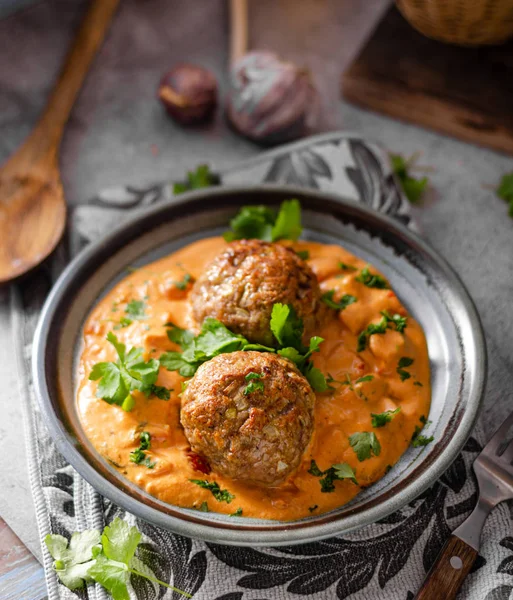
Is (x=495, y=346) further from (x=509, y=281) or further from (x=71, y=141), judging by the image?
(x=71, y=141)

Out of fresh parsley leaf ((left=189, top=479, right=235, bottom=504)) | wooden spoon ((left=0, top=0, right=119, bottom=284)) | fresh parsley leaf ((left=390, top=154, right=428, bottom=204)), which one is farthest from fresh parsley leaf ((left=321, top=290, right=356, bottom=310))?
wooden spoon ((left=0, top=0, right=119, bottom=284))

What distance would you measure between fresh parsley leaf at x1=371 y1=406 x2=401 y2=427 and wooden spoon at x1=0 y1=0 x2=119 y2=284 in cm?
225

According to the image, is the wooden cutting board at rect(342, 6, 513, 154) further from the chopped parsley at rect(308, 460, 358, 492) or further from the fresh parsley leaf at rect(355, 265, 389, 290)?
the chopped parsley at rect(308, 460, 358, 492)

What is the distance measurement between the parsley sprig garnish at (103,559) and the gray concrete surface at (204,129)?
→ 28.0 inches

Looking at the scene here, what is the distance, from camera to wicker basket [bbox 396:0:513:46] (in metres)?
4.92

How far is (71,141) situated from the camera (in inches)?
213

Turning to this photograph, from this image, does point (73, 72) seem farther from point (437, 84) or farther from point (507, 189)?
point (507, 189)

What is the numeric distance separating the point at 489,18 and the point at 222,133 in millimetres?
2118

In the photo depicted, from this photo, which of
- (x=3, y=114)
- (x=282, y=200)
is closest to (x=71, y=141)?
(x=3, y=114)

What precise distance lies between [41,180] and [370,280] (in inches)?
93.2

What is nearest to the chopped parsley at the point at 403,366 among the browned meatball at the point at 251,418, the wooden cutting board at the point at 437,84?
the browned meatball at the point at 251,418

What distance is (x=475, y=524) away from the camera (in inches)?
131

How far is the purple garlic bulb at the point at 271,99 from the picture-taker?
16.6 feet

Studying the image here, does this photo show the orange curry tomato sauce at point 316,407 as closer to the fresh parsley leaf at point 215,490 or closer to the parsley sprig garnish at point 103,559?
the fresh parsley leaf at point 215,490
